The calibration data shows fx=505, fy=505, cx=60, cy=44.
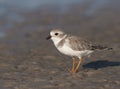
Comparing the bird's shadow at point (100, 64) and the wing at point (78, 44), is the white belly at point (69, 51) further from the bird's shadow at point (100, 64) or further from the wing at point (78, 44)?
the bird's shadow at point (100, 64)

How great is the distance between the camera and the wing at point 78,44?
10652mm

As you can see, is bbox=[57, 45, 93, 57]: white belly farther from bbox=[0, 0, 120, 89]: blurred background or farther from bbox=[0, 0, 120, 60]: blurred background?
bbox=[0, 0, 120, 60]: blurred background

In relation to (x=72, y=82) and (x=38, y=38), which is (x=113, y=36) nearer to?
(x=38, y=38)

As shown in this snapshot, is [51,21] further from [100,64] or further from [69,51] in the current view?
[69,51]

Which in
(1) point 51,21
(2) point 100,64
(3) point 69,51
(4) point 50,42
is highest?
(1) point 51,21

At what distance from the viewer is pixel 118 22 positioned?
17.2 metres

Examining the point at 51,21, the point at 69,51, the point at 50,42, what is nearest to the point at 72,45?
the point at 69,51

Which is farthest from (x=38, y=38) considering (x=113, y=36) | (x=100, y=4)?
(x=100, y=4)

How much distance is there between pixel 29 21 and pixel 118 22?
319 centimetres

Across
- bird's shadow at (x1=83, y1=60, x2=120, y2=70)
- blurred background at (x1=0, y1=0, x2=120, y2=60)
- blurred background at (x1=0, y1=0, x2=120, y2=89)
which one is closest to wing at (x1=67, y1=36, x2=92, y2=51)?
blurred background at (x1=0, y1=0, x2=120, y2=89)

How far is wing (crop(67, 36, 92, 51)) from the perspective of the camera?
10.7 m

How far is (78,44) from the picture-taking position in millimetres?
10727

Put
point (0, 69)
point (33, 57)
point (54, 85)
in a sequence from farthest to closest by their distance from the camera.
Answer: point (33, 57) → point (0, 69) → point (54, 85)

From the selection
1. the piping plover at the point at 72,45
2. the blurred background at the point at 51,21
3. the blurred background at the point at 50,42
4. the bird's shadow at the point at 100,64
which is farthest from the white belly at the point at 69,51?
the blurred background at the point at 51,21
